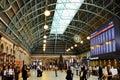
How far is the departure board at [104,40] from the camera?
31625 millimetres

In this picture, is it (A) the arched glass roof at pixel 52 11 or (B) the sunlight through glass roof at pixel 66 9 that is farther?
(B) the sunlight through glass roof at pixel 66 9

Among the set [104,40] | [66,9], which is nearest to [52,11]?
[66,9]

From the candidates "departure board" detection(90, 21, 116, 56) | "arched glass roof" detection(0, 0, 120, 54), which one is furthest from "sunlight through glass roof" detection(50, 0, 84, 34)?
"departure board" detection(90, 21, 116, 56)

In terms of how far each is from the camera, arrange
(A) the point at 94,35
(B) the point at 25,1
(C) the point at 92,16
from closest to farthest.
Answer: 1. (B) the point at 25,1
2. (A) the point at 94,35
3. (C) the point at 92,16

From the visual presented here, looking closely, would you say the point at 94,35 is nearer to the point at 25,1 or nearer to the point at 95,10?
the point at 95,10

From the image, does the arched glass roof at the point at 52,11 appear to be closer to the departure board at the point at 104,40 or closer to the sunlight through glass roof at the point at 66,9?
the sunlight through glass roof at the point at 66,9

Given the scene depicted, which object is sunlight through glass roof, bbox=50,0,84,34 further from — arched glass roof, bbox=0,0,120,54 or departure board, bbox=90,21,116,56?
departure board, bbox=90,21,116,56

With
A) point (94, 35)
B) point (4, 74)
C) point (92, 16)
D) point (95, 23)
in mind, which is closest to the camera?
point (4, 74)

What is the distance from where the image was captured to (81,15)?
46.2 metres

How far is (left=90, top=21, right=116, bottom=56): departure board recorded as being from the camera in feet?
104

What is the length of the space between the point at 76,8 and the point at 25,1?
1195 centimetres

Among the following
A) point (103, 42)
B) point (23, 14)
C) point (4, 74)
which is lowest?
point (4, 74)

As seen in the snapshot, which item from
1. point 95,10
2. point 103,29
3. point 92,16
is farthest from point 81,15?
point 103,29

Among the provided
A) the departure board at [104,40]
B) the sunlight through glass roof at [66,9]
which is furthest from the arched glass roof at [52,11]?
the departure board at [104,40]
